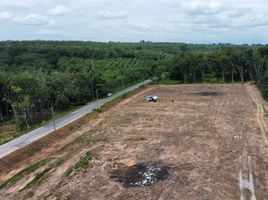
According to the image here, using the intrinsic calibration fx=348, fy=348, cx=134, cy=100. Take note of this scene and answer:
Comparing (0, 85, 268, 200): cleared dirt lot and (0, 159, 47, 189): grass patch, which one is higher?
(0, 159, 47, 189): grass patch

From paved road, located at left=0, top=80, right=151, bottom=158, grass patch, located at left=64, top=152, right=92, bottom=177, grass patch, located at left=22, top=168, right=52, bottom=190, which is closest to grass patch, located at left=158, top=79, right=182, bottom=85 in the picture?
paved road, located at left=0, top=80, right=151, bottom=158

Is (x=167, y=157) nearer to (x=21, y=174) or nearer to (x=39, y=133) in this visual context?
(x=21, y=174)

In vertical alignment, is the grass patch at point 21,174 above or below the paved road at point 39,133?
below

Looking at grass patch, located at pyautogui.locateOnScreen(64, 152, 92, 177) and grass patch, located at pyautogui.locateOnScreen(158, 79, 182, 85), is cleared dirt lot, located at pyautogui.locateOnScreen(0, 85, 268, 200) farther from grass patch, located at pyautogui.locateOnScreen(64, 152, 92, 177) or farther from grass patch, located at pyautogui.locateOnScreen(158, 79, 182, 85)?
grass patch, located at pyautogui.locateOnScreen(158, 79, 182, 85)

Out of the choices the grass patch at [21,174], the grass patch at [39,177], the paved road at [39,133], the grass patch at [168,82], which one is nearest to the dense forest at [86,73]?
the grass patch at [168,82]

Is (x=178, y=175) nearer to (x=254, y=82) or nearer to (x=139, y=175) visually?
(x=139, y=175)

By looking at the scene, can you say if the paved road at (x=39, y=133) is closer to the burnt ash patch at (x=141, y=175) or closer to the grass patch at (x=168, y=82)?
the burnt ash patch at (x=141, y=175)

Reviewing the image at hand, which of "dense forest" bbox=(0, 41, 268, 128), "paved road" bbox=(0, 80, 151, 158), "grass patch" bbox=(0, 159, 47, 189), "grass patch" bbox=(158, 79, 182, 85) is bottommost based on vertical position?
"grass patch" bbox=(158, 79, 182, 85)
